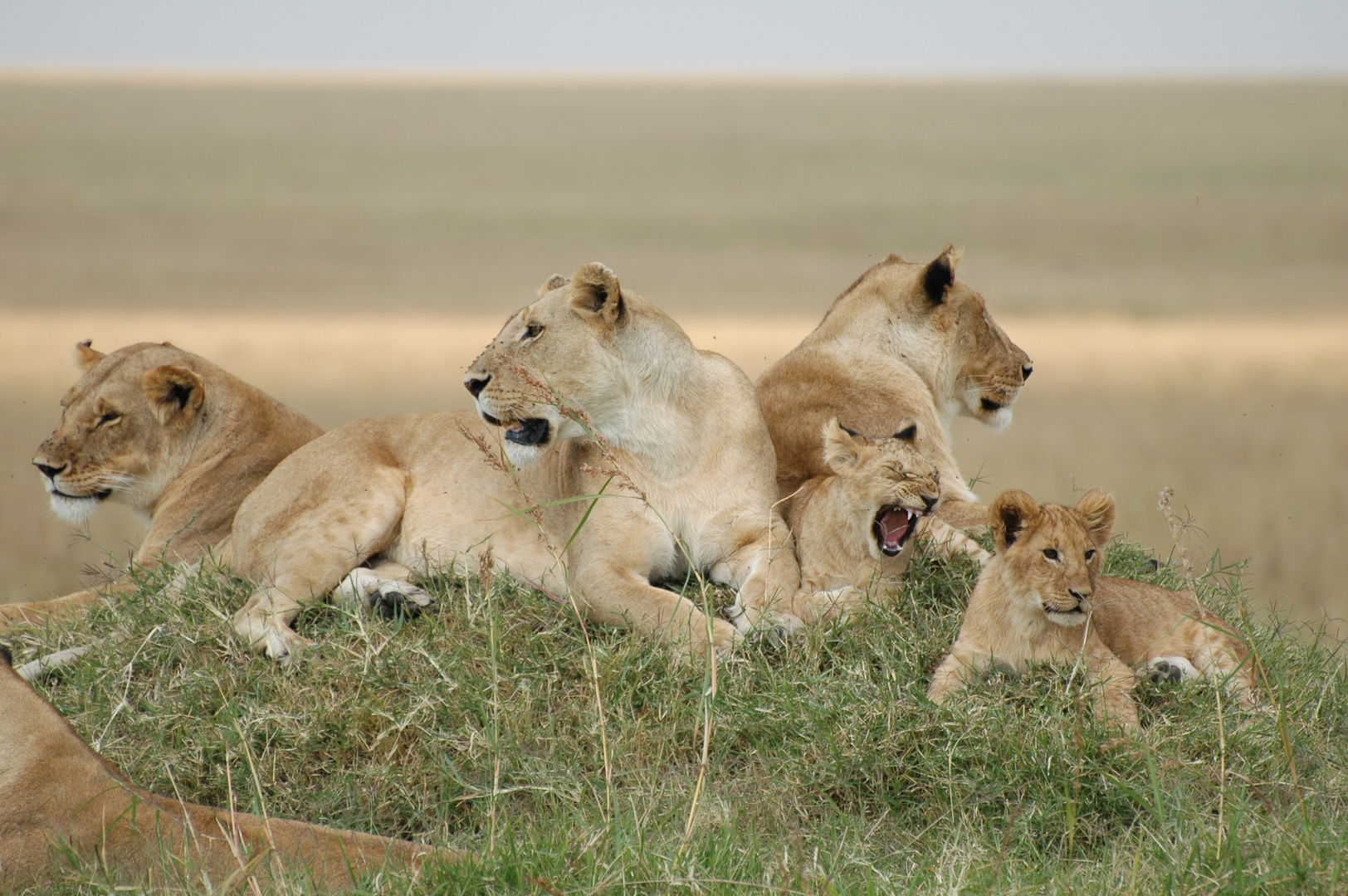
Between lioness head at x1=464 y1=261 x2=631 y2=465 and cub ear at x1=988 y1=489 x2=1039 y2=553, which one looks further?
lioness head at x1=464 y1=261 x2=631 y2=465

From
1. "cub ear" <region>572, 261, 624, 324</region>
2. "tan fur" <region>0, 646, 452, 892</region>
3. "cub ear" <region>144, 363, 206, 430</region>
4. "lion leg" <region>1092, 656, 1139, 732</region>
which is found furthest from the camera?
"cub ear" <region>144, 363, 206, 430</region>

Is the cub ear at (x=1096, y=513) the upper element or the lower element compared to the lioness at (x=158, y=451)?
upper

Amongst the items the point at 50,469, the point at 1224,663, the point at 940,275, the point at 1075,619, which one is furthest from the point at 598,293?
the point at 50,469

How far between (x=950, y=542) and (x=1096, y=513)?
95cm

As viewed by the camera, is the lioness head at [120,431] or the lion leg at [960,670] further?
the lioness head at [120,431]

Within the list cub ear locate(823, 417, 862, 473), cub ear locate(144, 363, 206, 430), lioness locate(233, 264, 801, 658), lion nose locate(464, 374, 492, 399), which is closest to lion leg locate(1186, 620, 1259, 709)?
cub ear locate(823, 417, 862, 473)

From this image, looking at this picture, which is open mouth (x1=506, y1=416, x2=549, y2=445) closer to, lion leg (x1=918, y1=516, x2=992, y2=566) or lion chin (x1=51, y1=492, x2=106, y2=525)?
lion leg (x1=918, y1=516, x2=992, y2=566)

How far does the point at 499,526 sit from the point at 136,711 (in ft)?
4.86

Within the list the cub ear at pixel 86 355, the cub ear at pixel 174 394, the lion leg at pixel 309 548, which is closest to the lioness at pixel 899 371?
the lion leg at pixel 309 548

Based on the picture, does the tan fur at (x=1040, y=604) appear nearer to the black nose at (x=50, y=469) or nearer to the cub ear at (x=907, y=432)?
the cub ear at (x=907, y=432)

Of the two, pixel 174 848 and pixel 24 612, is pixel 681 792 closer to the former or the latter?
pixel 174 848

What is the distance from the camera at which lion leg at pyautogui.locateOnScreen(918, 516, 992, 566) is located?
188 inches

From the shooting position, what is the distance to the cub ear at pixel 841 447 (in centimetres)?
428

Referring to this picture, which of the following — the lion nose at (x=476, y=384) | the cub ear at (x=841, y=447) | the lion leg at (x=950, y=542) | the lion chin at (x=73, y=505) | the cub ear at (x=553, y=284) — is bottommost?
the lion chin at (x=73, y=505)
